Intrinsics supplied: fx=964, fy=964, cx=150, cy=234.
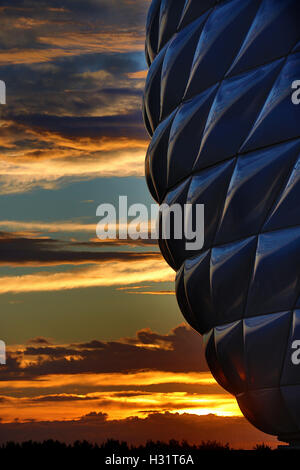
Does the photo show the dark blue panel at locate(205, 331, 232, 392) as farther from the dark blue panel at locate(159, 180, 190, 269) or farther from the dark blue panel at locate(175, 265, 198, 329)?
the dark blue panel at locate(159, 180, 190, 269)

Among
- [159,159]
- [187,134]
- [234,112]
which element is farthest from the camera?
[159,159]

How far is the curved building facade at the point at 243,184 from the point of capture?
25125 millimetres

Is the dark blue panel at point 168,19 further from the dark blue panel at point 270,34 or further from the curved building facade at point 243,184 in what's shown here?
the dark blue panel at point 270,34

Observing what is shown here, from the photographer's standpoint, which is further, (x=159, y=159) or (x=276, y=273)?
(x=159, y=159)

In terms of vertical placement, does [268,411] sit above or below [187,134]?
below

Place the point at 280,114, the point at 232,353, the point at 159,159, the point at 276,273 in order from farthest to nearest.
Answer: the point at 159,159
the point at 232,353
the point at 280,114
the point at 276,273

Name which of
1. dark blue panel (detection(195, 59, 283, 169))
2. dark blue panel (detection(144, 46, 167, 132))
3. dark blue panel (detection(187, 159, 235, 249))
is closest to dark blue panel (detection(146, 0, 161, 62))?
dark blue panel (detection(144, 46, 167, 132))

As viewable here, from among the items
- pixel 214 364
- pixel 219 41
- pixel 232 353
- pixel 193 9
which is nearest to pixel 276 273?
pixel 232 353

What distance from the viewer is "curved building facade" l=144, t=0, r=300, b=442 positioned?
25125mm

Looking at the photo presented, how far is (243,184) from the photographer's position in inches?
1030

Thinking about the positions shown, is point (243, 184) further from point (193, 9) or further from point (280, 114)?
point (193, 9)

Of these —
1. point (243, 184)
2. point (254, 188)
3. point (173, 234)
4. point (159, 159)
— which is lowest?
point (173, 234)

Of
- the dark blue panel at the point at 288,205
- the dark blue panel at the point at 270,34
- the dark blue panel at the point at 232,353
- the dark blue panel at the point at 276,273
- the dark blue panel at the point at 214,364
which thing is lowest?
the dark blue panel at the point at 214,364

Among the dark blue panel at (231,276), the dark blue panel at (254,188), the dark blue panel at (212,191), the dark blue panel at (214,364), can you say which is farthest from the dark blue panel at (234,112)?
the dark blue panel at (214,364)
